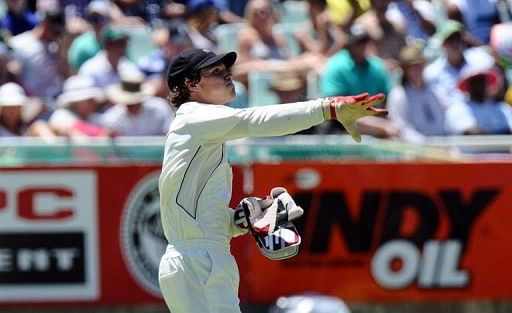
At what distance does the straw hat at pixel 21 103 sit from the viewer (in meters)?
10.4

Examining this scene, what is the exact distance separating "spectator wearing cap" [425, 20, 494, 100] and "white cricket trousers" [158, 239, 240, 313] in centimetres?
579

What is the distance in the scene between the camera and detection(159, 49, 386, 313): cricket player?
19.2ft

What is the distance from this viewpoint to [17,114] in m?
10.4

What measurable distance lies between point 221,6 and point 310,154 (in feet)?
9.76

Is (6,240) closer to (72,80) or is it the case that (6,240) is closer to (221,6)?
(72,80)

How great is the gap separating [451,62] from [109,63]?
9.61ft

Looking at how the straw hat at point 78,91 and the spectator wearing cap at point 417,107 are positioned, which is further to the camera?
the spectator wearing cap at point 417,107

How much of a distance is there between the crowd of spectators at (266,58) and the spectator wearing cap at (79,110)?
0.04ft

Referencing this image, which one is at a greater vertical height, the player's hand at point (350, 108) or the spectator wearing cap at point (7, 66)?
the player's hand at point (350, 108)

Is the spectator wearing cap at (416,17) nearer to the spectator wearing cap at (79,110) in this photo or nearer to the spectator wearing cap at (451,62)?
the spectator wearing cap at (451,62)

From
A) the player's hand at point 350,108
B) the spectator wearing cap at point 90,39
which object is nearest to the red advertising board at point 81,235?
the spectator wearing cap at point 90,39

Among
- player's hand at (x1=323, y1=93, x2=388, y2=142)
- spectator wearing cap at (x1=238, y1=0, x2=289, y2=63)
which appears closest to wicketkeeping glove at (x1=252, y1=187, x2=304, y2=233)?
player's hand at (x1=323, y1=93, x2=388, y2=142)

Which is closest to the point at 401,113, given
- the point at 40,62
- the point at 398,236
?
the point at 398,236

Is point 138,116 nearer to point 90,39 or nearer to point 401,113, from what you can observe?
point 90,39
